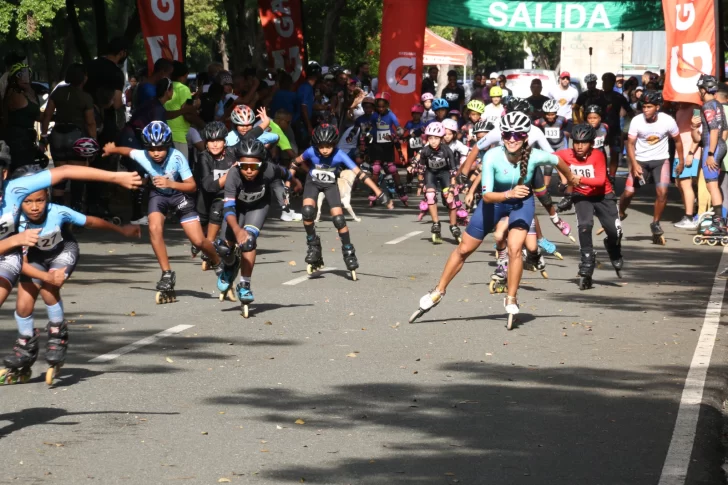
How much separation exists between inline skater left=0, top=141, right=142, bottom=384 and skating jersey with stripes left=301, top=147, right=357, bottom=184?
605cm

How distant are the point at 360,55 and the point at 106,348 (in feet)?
145

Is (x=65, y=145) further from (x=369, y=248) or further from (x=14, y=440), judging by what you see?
(x=14, y=440)

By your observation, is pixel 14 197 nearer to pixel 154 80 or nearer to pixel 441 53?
pixel 154 80

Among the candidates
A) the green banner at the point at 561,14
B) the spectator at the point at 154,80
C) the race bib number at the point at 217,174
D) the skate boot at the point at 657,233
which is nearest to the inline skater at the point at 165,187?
the race bib number at the point at 217,174

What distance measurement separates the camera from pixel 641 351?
10008 mm

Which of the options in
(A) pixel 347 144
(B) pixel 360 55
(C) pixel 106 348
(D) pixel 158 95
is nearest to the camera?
(C) pixel 106 348

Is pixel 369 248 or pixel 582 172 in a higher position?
pixel 582 172

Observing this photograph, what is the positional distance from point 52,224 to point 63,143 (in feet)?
28.6

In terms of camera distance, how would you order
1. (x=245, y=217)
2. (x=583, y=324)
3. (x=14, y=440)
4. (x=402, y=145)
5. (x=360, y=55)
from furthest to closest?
(x=360, y=55)
(x=402, y=145)
(x=245, y=217)
(x=583, y=324)
(x=14, y=440)

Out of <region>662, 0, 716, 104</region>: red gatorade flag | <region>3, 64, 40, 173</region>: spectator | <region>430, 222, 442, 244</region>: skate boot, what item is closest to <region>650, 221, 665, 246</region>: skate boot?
<region>430, 222, 442, 244</region>: skate boot

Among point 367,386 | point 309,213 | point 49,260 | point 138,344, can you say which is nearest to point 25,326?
point 49,260

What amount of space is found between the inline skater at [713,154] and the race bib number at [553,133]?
4327 mm

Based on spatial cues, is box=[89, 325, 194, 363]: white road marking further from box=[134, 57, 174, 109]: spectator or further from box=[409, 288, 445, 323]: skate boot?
box=[134, 57, 174, 109]: spectator

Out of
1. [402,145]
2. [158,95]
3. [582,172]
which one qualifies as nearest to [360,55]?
[402,145]
